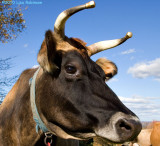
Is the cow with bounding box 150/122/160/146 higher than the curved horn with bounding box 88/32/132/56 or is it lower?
lower

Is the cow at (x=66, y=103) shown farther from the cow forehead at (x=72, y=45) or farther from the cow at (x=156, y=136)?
the cow at (x=156, y=136)

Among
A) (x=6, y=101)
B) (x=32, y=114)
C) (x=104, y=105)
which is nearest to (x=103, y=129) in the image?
(x=104, y=105)

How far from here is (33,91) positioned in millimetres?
3176

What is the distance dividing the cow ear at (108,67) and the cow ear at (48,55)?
1364 mm

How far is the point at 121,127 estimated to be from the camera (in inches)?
99.0

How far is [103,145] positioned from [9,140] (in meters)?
9.69

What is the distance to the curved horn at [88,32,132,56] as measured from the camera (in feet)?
12.1

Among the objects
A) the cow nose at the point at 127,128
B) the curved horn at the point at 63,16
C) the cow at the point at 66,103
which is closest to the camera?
the cow nose at the point at 127,128

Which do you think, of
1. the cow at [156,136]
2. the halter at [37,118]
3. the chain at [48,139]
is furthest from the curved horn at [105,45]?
the cow at [156,136]

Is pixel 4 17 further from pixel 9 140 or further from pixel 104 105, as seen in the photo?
pixel 104 105

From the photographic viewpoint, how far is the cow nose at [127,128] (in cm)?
246

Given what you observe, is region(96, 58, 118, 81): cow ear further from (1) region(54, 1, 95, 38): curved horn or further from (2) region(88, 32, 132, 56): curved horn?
(1) region(54, 1, 95, 38): curved horn

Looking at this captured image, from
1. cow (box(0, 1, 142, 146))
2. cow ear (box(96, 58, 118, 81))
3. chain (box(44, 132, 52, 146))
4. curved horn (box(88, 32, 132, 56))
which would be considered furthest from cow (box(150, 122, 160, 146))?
chain (box(44, 132, 52, 146))

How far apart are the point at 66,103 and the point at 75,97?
0.44 feet
